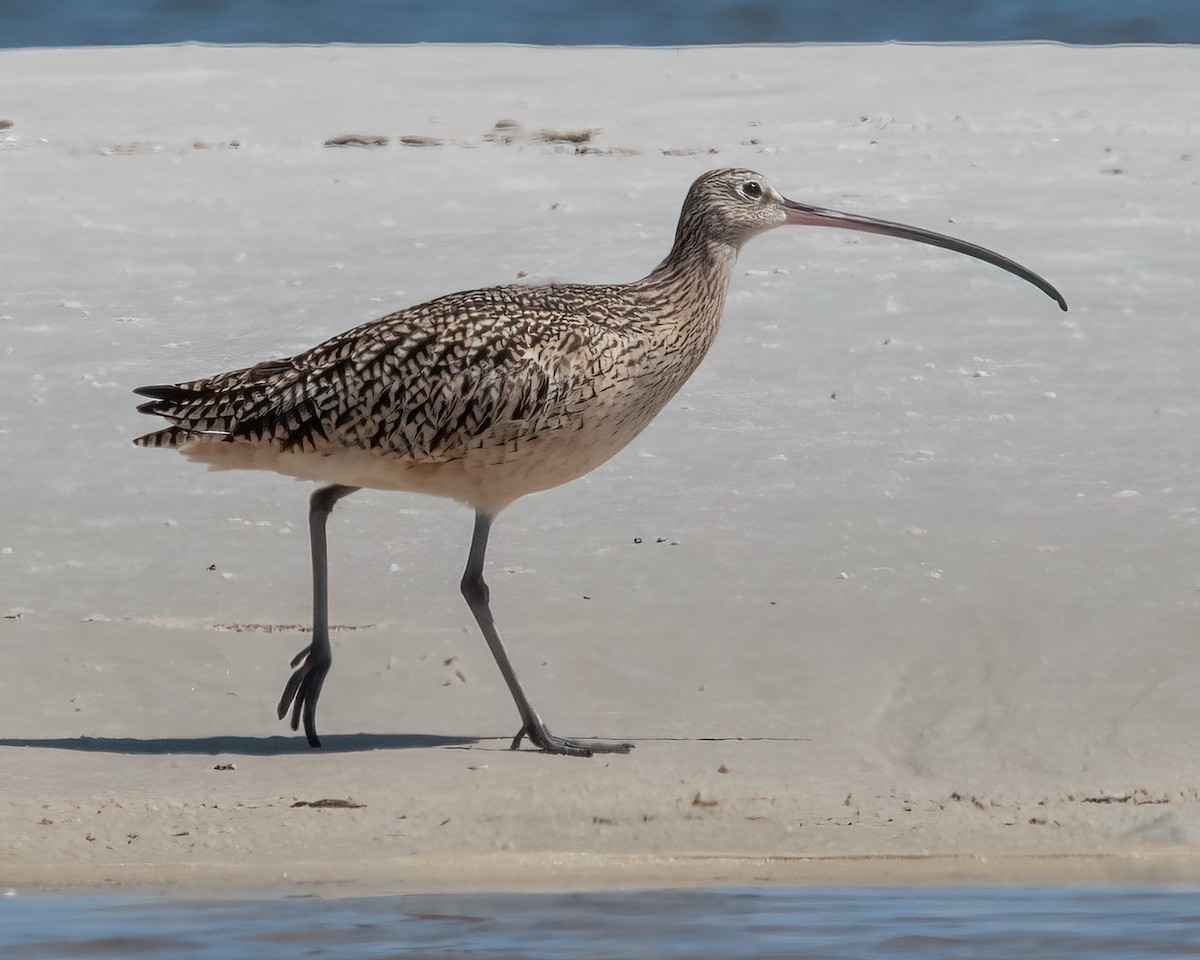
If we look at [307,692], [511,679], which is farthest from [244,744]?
[511,679]

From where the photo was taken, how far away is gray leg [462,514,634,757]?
5.95 metres

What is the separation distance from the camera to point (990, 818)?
5.39 m

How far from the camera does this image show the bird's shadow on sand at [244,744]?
19.9 feet

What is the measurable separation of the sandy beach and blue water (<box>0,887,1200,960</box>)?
202mm

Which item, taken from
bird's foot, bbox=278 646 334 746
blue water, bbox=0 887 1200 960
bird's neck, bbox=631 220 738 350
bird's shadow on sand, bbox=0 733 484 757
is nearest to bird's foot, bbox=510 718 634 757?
bird's shadow on sand, bbox=0 733 484 757

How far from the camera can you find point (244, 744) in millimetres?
6227

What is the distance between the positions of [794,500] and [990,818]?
2473 millimetres

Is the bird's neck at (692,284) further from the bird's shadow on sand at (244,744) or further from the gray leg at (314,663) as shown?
the bird's shadow on sand at (244,744)

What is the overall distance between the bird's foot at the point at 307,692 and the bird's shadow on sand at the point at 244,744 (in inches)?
2.4

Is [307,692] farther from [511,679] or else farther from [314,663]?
[511,679]

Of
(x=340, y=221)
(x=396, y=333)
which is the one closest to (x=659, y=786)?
(x=396, y=333)

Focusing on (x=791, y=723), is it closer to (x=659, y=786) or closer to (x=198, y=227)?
(x=659, y=786)

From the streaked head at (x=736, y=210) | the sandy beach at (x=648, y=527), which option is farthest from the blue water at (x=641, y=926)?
the streaked head at (x=736, y=210)

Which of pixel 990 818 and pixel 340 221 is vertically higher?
pixel 340 221
